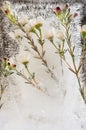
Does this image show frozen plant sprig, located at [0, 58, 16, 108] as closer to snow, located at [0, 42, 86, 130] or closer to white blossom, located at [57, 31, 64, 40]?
snow, located at [0, 42, 86, 130]

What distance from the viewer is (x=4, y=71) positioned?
3.65 ft

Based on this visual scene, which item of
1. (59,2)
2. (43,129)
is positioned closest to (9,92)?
(43,129)

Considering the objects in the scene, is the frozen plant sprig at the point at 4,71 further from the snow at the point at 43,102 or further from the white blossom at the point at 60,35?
the white blossom at the point at 60,35

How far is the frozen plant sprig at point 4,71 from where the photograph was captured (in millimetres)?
1089

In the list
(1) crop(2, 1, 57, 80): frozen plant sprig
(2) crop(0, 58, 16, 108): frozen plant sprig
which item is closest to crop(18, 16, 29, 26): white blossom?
(1) crop(2, 1, 57, 80): frozen plant sprig

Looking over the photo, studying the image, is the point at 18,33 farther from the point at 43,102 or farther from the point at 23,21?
the point at 43,102

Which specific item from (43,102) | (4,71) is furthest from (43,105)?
(4,71)

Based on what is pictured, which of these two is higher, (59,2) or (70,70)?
(59,2)

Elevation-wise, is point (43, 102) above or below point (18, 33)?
below

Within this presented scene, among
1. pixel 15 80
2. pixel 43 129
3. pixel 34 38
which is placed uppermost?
pixel 34 38

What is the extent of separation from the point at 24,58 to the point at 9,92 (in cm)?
12

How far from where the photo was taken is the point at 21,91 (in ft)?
3.79

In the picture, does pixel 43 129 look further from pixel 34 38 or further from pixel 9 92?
pixel 34 38

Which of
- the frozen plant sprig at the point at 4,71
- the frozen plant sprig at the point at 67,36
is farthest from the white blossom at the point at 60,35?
the frozen plant sprig at the point at 4,71
